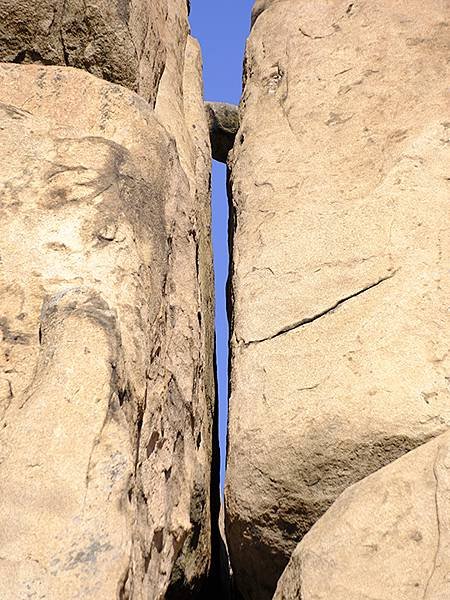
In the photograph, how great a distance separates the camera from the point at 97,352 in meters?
1.73

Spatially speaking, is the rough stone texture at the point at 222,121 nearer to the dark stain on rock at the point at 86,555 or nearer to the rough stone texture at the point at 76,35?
the rough stone texture at the point at 76,35

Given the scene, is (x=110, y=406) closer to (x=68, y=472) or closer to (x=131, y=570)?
(x=68, y=472)

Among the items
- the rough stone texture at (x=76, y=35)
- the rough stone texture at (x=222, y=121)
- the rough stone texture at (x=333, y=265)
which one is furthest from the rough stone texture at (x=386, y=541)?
the rough stone texture at (x=222, y=121)

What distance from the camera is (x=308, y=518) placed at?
2.04 m

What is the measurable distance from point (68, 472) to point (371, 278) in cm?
94

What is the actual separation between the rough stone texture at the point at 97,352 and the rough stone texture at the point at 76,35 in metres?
0.11

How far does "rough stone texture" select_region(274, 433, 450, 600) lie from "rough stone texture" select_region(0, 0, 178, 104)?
1.19 metres

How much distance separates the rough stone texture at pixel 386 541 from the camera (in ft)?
5.32

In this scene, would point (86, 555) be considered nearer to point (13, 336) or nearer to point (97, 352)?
point (97, 352)

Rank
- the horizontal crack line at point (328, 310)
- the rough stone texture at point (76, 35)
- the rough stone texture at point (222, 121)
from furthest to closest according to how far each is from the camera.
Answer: the rough stone texture at point (222, 121) < the rough stone texture at point (76, 35) < the horizontal crack line at point (328, 310)

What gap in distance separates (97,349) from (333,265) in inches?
30.4

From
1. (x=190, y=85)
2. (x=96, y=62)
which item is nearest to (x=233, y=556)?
(x=96, y=62)

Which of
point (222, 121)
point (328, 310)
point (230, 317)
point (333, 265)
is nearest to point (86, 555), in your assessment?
point (328, 310)

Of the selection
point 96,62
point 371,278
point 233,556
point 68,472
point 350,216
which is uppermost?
point 96,62
